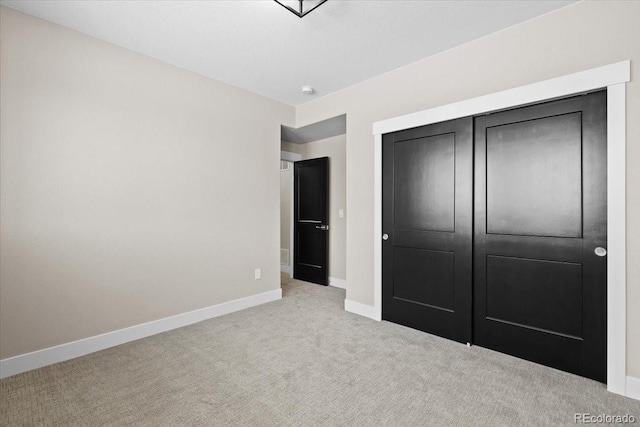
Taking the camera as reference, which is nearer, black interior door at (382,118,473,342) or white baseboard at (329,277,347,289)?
black interior door at (382,118,473,342)

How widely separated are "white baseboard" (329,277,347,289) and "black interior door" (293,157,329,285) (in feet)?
0.23

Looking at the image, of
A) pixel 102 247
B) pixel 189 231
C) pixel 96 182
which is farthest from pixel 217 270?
pixel 96 182

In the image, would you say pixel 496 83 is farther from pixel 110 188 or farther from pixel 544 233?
pixel 110 188

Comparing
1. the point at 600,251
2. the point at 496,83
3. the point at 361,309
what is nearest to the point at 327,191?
the point at 361,309

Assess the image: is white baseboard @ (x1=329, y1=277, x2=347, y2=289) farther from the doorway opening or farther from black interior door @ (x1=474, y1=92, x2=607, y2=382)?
black interior door @ (x1=474, y1=92, x2=607, y2=382)

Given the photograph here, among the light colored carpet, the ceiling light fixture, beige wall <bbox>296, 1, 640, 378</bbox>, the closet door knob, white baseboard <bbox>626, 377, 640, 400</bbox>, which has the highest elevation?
the ceiling light fixture

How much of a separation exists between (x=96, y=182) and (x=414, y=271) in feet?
10.2

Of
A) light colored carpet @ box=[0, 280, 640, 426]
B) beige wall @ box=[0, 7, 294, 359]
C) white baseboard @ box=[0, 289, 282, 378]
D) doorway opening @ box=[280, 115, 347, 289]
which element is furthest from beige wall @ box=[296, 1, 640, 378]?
white baseboard @ box=[0, 289, 282, 378]

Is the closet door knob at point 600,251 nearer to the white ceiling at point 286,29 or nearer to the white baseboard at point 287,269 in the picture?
the white ceiling at point 286,29

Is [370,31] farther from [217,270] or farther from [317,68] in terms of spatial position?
[217,270]

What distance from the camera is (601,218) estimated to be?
2.07 metres

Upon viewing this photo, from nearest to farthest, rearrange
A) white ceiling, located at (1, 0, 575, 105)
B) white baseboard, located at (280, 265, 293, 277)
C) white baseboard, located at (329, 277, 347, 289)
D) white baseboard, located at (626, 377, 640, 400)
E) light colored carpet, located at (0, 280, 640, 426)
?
light colored carpet, located at (0, 280, 640, 426) → white baseboard, located at (626, 377, 640, 400) → white ceiling, located at (1, 0, 575, 105) → white baseboard, located at (329, 277, 347, 289) → white baseboard, located at (280, 265, 293, 277)

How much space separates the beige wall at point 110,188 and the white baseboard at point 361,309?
4.10ft

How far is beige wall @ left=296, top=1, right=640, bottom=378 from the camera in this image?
6.45ft
